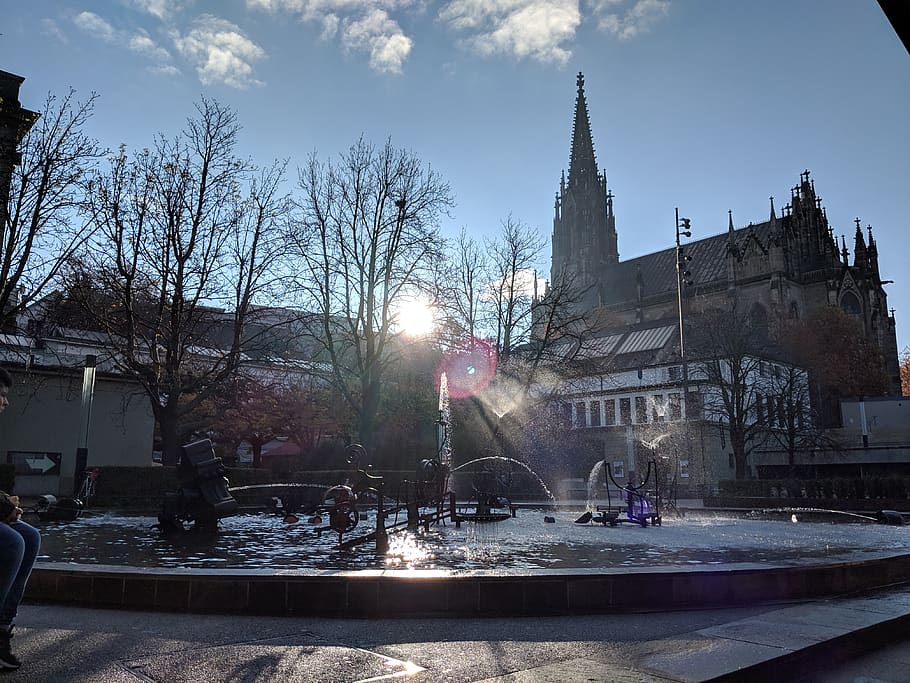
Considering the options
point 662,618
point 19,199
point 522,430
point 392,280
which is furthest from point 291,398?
point 662,618

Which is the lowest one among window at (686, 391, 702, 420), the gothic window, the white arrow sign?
the white arrow sign

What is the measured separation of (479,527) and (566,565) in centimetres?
626

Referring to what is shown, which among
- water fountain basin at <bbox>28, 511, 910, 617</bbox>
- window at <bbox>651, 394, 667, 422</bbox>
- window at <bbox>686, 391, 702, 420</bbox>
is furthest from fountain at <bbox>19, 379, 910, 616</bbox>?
window at <bbox>651, 394, 667, 422</bbox>

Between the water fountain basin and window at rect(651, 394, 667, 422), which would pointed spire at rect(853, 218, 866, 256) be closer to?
window at rect(651, 394, 667, 422)

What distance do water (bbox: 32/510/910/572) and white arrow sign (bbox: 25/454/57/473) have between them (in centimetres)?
1439

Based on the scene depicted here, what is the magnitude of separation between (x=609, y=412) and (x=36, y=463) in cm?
5018

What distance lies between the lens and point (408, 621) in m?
5.80

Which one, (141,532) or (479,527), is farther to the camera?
(479,527)

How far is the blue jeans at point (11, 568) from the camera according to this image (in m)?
4.21

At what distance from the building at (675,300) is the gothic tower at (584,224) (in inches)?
6.1

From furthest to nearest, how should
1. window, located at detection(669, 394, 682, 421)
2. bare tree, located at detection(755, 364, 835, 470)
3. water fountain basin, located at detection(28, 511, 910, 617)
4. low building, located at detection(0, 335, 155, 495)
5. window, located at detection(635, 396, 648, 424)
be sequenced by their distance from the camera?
window, located at detection(635, 396, 648, 424) → window, located at detection(669, 394, 682, 421) → bare tree, located at detection(755, 364, 835, 470) → low building, located at detection(0, 335, 155, 495) → water fountain basin, located at detection(28, 511, 910, 617)

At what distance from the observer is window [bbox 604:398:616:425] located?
217 feet

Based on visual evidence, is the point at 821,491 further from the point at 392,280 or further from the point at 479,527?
the point at 392,280

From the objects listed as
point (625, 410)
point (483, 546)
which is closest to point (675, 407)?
point (625, 410)
